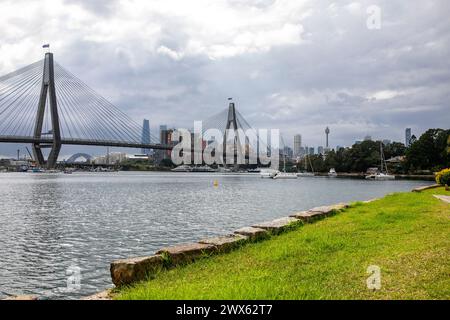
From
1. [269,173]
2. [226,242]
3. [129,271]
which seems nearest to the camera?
[129,271]

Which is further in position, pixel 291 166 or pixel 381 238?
pixel 291 166

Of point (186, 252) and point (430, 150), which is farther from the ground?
point (430, 150)

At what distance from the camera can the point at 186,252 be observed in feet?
22.6

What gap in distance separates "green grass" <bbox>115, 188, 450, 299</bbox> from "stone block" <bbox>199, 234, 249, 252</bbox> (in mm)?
191

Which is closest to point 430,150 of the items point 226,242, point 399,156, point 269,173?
point 399,156

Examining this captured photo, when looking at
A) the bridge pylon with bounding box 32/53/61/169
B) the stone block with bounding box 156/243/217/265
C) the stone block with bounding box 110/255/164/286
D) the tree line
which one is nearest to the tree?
the tree line

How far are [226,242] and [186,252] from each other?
1163mm

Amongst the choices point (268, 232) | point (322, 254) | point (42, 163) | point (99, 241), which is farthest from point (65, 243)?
point (42, 163)

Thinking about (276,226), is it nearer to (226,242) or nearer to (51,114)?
(226,242)

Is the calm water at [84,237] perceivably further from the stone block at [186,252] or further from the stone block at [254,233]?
the stone block at [254,233]

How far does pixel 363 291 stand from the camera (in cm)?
469
